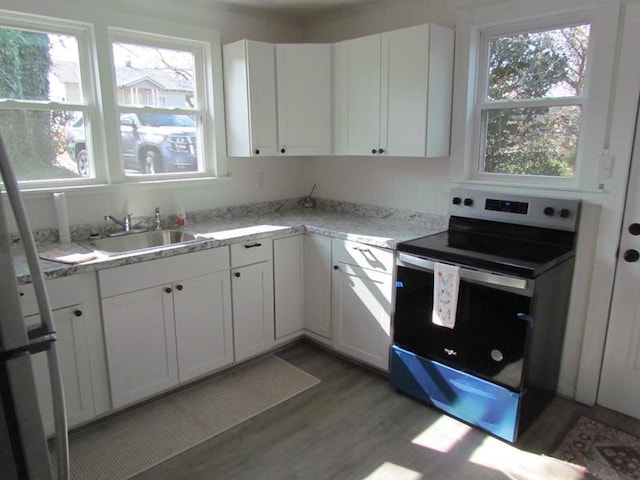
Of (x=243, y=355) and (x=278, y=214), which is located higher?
(x=278, y=214)

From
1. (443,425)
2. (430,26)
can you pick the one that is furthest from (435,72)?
(443,425)

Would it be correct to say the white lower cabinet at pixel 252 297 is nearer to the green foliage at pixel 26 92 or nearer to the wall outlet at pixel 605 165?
the green foliage at pixel 26 92

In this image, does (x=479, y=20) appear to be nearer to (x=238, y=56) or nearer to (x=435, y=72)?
(x=435, y=72)

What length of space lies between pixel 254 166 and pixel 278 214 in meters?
0.42

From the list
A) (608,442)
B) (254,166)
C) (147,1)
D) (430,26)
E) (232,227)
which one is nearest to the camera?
(608,442)

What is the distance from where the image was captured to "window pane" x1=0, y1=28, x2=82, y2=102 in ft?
8.03

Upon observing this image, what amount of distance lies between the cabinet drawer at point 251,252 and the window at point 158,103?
0.82 metres

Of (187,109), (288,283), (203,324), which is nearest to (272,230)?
(288,283)

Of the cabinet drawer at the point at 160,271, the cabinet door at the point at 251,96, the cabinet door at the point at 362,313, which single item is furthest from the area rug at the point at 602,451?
the cabinet door at the point at 251,96

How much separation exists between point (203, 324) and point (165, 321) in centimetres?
25

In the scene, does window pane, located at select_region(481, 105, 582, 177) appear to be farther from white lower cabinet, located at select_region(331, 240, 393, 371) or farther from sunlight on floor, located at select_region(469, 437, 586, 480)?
sunlight on floor, located at select_region(469, 437, 586, 480)

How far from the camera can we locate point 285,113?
323cm

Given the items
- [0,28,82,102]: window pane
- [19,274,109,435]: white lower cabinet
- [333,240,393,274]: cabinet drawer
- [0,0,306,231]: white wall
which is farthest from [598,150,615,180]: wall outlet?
[0,28,82,102]: window pane

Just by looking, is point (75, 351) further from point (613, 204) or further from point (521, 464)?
point (613, 204)
